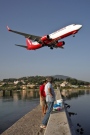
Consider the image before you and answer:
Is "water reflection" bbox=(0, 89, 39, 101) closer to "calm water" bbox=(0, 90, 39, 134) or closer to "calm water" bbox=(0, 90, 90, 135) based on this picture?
"calm water" bbox=(0, 90, 39, 134)

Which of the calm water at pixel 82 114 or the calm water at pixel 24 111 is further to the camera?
the calm water at pixel 82 114

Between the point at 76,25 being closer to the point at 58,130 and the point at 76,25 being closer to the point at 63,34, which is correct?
the point at 63,34

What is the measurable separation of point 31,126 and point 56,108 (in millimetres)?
2658

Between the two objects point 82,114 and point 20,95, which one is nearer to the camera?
point 82,114

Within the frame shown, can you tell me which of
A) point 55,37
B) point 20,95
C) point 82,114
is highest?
point 55,37

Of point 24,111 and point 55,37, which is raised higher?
point 55,37

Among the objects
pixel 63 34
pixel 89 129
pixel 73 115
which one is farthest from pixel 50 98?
pixel 73 115

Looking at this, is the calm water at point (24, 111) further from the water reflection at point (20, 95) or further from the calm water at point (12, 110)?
the water reflection at point (20, 95)

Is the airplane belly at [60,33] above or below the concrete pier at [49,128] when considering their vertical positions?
above

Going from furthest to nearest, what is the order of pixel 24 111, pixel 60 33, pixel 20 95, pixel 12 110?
pixel 20 95, pixel 12 110, pixel 24 111, pixel 60 33

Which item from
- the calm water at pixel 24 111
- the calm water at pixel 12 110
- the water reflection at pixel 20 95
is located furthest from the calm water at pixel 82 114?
the water reflection at pixel 20 95

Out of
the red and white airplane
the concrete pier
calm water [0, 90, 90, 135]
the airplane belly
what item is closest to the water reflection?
calm water [0, 90, 90, 135]

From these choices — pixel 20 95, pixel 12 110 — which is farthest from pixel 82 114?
pixel 20 95

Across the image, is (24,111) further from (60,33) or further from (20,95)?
(20,95)
